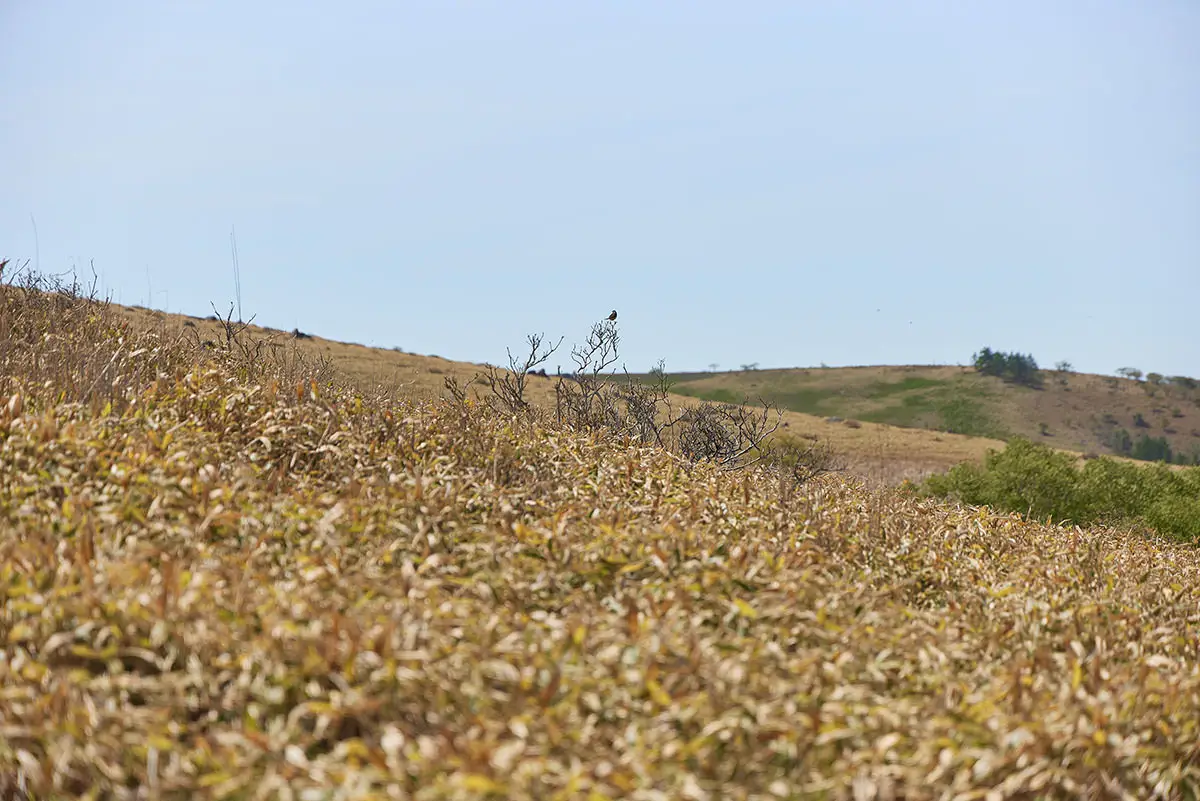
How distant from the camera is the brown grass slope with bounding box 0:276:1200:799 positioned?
4.23 meters

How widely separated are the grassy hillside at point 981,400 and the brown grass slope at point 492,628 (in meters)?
109

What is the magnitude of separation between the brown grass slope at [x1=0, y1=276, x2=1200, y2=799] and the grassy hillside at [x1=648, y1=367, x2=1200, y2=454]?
10938cm

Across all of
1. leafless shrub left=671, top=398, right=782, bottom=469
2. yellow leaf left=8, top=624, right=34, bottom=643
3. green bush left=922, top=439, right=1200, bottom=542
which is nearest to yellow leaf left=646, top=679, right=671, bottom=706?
yellow leaf left=8, top=624, right=34, bottom=643

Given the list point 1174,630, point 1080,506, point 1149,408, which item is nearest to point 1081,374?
point 1149,408

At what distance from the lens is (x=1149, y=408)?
5251 inches

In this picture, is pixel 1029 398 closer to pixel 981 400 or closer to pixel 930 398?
pixel 981 400

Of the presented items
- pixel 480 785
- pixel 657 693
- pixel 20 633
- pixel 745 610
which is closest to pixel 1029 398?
pixel 745 610

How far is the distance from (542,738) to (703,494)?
13.5 ft

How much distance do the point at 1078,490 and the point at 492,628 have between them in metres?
20.8

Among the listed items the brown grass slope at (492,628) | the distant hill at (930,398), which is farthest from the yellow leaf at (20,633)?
the distant hill at (930,398)

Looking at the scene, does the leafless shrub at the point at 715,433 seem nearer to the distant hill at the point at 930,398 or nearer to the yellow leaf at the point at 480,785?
the yellow leaf at the point at 480,785

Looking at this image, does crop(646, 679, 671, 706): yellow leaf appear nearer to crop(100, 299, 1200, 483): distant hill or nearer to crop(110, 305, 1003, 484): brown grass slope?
crop(110, 305, 1003, 484): brown grass slope

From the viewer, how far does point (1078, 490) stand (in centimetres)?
2222

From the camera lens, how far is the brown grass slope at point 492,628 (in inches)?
166
